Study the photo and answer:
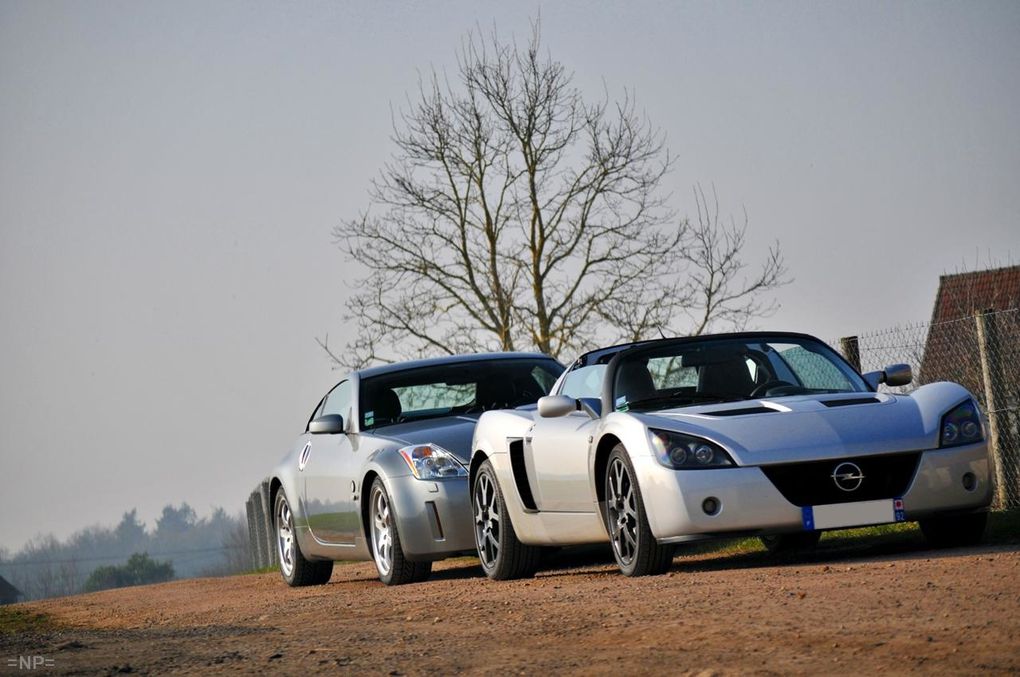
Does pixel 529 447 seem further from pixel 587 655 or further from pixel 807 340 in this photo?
pixel 587 655

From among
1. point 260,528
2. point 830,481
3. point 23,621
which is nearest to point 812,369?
point 830,481

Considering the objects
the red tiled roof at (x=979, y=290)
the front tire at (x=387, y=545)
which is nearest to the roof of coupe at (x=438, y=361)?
the front tire at (x=387, y=545)

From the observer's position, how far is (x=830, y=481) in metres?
8.98

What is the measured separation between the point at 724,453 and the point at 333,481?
4.77 m

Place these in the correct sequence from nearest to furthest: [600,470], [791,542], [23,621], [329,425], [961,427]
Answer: [961,427], [600,470], [791,542], [329,425], [23,621]

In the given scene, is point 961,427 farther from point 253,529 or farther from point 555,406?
point 253,529

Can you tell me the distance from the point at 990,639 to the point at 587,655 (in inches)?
58.2

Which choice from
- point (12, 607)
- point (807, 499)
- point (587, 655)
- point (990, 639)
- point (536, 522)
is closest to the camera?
point (990, 639)

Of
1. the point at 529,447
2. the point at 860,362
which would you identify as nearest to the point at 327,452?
the point at 529,447

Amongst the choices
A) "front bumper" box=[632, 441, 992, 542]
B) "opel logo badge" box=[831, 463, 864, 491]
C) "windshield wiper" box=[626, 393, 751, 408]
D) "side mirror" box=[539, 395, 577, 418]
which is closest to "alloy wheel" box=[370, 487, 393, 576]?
"side mirror" box=[539, 395, 577, 418]

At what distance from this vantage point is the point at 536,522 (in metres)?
10.6

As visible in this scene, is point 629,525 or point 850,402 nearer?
point 850,402

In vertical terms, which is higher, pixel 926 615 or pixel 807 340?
pixel 807 340

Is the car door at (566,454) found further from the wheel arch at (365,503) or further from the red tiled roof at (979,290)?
the red tiled roof at (979,290)
